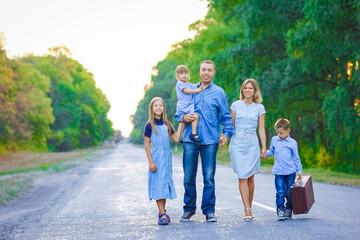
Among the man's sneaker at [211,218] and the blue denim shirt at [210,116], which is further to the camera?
the blue denim shirt at [210,116]

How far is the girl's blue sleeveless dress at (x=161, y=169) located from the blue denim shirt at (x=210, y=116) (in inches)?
11.5

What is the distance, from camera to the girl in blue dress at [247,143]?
635cm

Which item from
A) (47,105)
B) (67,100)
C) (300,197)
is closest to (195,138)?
(300,197)

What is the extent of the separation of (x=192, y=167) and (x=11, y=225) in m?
2.79

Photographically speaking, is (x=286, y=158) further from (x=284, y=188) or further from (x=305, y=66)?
(x=305, y=66)

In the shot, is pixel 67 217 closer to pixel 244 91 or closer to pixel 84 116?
pixel 244 91

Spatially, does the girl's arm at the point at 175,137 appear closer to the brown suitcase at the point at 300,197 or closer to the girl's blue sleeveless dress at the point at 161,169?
the girl's blue sleeveless dress at the point at 161,169

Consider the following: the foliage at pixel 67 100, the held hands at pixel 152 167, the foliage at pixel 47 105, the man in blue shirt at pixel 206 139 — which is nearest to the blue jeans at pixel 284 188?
the man in blue shirt at pixel 206 139

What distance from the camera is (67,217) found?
7.32 metres

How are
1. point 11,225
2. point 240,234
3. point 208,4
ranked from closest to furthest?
1. point 240,234
2. point 11,225
3. point 208,4

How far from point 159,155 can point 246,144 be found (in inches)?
47.3

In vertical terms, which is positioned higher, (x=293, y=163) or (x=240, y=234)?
(x=293, y=163)

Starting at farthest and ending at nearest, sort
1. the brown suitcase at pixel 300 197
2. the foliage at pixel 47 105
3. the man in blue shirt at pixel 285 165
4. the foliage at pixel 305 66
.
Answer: the foliage at pixel 47 105, the foliage at pixel 305 66, the man in blue shirt at pixel 285 165, the brown suitcase at pixel 300 197

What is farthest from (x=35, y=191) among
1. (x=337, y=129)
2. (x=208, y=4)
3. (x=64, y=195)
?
(x=208, y=4)
